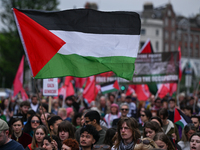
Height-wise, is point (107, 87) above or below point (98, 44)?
below

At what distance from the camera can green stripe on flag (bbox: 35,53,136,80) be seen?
587cm

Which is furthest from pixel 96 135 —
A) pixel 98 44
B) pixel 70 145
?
pixel 98 44

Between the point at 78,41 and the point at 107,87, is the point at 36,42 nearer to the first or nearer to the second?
the point at 78,41

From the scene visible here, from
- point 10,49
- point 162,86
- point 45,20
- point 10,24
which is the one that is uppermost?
point 10,24

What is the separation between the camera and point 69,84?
14617 mm

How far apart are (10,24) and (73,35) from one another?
33.9m

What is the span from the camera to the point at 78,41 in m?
6.23

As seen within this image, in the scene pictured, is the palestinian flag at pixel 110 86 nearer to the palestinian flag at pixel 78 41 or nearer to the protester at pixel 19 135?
the protester at pixel 19 135

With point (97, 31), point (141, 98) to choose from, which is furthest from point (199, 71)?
point (97, 31)

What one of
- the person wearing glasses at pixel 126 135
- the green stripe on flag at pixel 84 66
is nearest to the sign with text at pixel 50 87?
the green stripe on flag at pixel 84 66

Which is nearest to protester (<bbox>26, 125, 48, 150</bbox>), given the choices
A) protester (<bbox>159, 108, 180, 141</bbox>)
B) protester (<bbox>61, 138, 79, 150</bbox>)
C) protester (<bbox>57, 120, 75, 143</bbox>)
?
protester (<bbox>57, 120, 75, 143</bbox>)

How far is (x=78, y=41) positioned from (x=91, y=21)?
0.47 metres

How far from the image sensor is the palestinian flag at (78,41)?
5.81 meters

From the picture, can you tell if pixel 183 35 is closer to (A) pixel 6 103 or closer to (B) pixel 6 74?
(B) pixel 6 74
